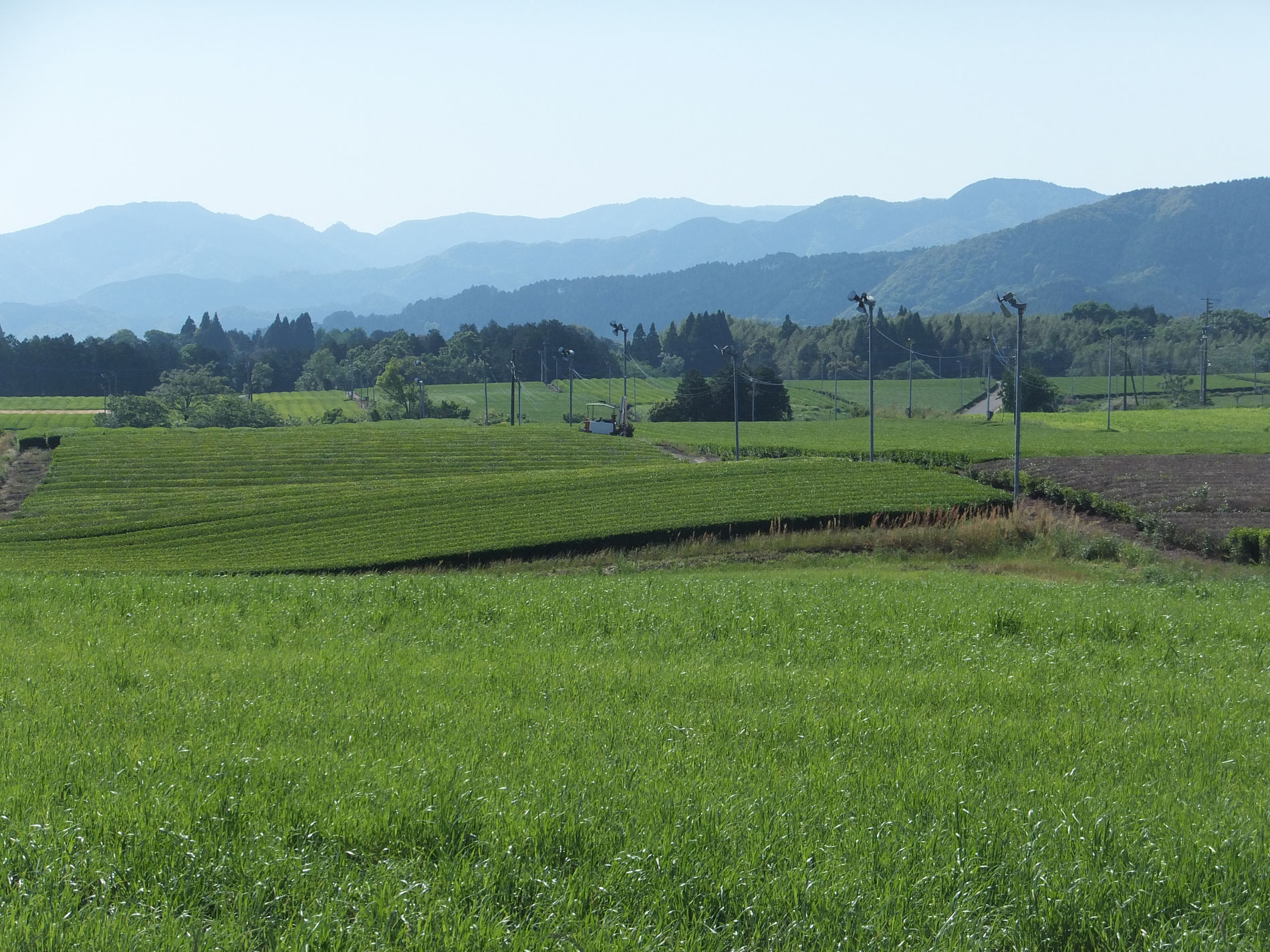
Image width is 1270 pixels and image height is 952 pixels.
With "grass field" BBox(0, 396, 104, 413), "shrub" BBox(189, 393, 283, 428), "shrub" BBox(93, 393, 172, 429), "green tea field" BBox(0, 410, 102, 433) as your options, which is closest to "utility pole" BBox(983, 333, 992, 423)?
"shrub" BBox(189, 393, 283, 428)

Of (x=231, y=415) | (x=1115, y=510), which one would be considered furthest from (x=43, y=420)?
(x=1115, y=510)

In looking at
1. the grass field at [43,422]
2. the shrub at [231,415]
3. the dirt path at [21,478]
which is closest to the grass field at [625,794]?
the dirt path at [21,478]

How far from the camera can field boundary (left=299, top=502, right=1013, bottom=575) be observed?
33.4m

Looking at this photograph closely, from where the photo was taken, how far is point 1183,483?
47.0m

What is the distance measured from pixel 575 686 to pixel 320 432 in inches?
2859

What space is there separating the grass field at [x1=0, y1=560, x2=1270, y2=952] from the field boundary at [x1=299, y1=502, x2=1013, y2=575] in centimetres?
2004

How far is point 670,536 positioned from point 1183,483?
26760 millimetres

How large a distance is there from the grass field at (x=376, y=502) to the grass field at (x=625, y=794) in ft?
76.7

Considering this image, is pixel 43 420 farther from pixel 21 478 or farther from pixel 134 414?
pixel 21 478

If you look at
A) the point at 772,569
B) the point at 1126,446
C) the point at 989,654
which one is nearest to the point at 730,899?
the point at 989,654

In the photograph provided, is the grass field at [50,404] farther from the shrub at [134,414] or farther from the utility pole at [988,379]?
the utility pole at [988,379]

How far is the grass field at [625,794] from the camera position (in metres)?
5.26

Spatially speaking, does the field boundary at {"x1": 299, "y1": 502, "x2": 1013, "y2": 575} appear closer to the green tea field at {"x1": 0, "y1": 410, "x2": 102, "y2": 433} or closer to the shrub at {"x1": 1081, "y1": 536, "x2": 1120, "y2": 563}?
the shrub at {"x1": 1081, "y1": 536, "x2": 1120, "y2": 563}

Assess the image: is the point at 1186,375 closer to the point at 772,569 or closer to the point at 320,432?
the point at 320,432
